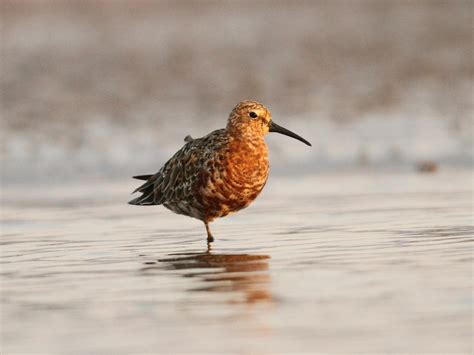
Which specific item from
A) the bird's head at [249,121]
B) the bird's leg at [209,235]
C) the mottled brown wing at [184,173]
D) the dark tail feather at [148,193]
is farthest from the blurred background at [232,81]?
the bird's leg at [209,235]

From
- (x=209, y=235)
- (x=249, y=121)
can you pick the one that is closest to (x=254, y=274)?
(x=209, y=235)

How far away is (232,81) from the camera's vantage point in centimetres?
2788

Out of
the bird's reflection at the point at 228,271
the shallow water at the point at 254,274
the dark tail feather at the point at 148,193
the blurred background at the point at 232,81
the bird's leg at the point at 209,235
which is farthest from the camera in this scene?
the blurred background at the point at 232,81

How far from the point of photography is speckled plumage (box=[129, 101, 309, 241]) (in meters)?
12.9

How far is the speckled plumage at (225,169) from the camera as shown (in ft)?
42.4

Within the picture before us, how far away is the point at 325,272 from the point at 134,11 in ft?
110

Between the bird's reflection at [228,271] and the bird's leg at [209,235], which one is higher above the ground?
the bird's leg at [209,235]

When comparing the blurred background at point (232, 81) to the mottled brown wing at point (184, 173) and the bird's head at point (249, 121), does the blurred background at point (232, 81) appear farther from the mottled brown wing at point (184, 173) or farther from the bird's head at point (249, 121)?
the bird's head at point (249, 121)

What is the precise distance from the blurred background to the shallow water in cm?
300

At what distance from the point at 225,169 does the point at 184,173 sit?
0.70 metres

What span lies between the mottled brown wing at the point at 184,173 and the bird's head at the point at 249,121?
0.59 ft

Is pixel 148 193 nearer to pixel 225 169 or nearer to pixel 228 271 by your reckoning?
pixel 225 169

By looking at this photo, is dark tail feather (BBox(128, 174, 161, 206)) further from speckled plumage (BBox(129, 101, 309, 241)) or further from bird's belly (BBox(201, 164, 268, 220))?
bird's belly (BBox(201, 164, 268, 220))

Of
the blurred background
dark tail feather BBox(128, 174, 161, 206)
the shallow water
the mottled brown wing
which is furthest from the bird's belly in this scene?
the blurred background
